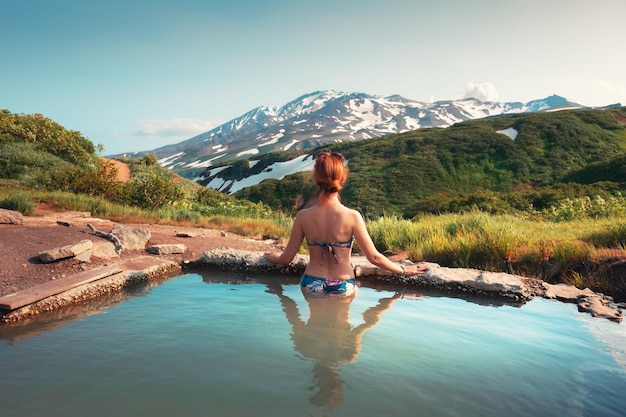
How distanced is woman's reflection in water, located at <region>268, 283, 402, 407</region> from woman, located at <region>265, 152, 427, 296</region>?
26 centimetres

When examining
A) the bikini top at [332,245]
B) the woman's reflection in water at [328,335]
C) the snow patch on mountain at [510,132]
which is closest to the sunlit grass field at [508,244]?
the woman's reflection in water at [328,335]

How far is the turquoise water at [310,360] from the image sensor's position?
3.05 meters

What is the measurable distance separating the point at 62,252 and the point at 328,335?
Result: 205 inches

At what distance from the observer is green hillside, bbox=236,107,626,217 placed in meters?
43.3

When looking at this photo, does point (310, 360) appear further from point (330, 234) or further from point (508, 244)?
point (508, 244)

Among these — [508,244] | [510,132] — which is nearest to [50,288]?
[508,244]

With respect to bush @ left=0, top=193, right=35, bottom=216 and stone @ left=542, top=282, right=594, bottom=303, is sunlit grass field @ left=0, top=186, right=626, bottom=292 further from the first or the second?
stone @ left=542, top=282, right=594, bottom=303

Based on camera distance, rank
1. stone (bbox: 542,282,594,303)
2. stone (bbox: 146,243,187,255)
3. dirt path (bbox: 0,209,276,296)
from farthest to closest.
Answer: stone (bbox: 146,243,187,255) < dirt path (bbox: 0,209,276,296) < stone (bbox: 542,282,594,303)

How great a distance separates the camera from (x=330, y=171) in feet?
14.4

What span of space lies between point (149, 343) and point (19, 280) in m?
3.48

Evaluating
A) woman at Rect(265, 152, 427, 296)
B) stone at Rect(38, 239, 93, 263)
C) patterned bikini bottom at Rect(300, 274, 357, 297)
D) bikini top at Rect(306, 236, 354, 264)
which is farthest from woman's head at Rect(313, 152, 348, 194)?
stone at Rect(38, 239, 93, 263)

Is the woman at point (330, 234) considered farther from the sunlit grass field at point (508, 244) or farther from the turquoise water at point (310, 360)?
the sunlit grass field at point (508, 244)

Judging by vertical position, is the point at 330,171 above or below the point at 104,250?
above

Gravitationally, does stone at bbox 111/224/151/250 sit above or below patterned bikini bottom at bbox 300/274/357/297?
above
